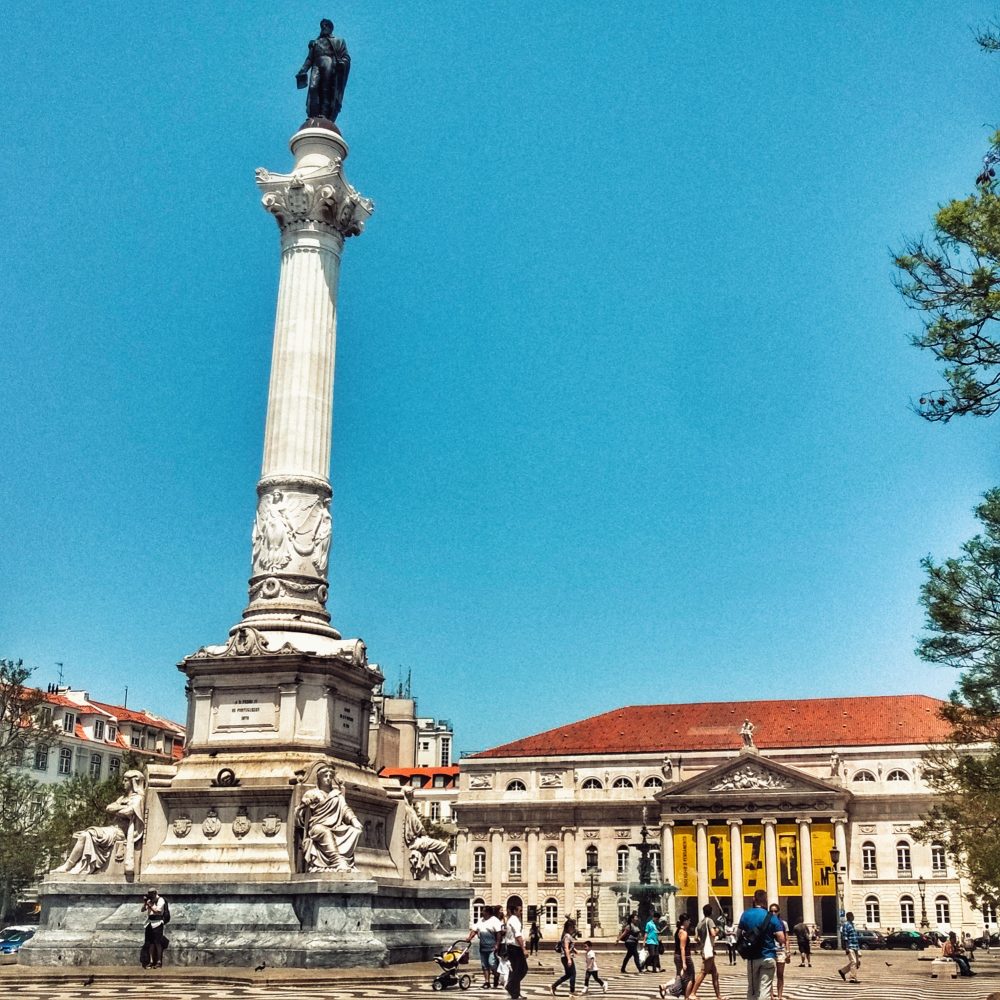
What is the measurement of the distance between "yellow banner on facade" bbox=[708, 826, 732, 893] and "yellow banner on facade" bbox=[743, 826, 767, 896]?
112cm

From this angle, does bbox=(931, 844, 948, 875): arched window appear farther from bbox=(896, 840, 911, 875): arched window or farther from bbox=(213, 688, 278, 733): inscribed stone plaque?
bbox=(213, 688, 278, 733): inscribed stone plaque

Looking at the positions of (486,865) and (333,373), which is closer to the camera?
(333,373)

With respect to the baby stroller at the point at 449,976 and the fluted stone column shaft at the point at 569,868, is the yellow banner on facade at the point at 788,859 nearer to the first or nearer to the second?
the fluted stone column shaft at the point at 569,868

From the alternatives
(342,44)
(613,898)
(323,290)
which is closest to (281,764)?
(323,290)

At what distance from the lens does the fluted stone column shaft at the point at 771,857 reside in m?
82.3

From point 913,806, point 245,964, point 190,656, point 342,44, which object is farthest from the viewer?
point 913,806

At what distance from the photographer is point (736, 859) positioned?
83.1m

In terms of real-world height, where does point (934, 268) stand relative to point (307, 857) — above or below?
above

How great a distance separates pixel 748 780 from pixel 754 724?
21.0 feet

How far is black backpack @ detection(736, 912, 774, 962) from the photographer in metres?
16.0

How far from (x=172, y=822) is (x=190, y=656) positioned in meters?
3.28

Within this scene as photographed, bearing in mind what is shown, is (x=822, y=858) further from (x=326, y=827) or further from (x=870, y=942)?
(x=326, y=827)

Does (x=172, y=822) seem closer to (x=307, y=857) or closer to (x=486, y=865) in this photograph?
(x=307, y=857)

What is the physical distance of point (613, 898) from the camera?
83000 millimetres
